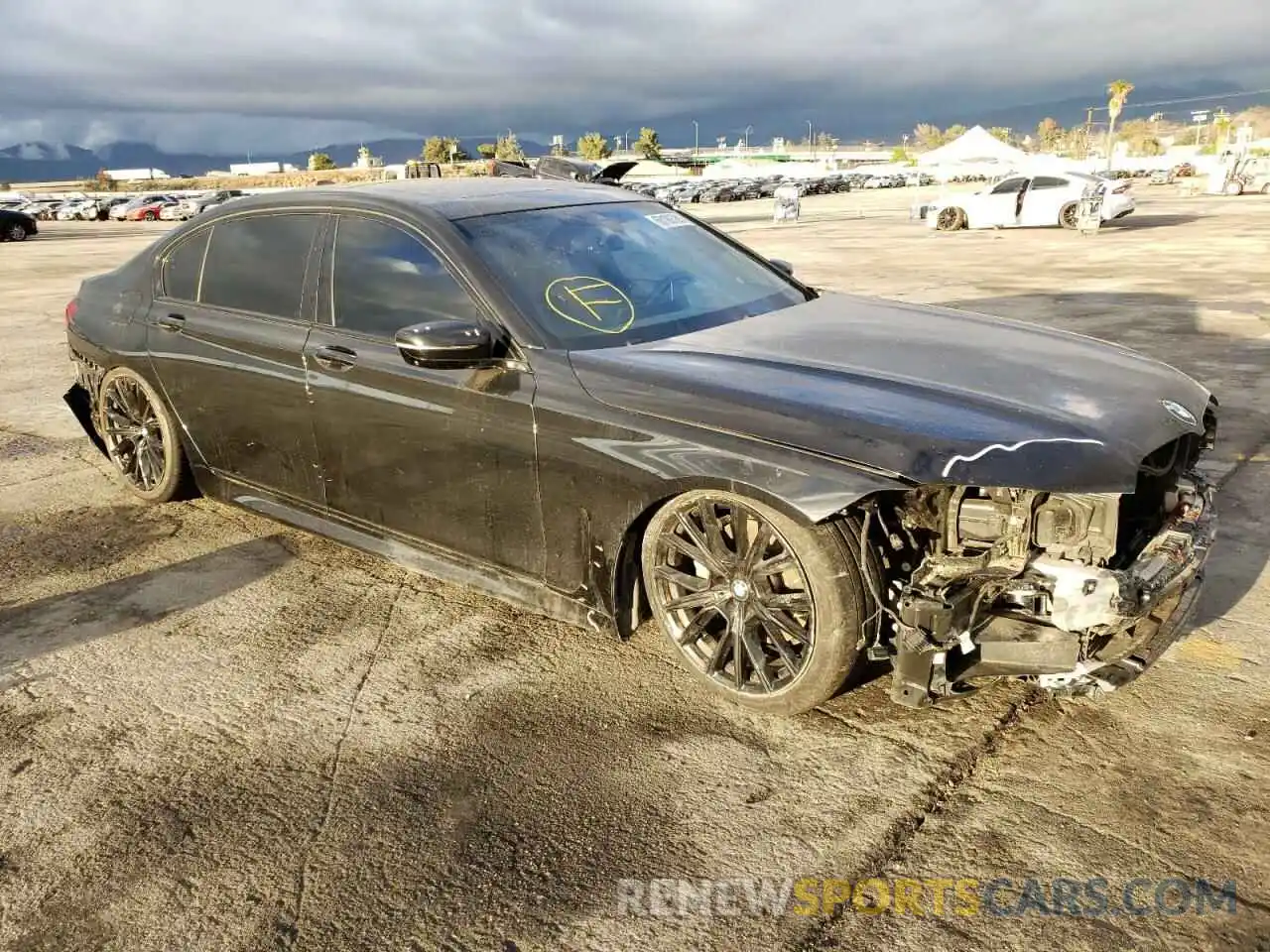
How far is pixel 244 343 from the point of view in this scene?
13.6 ft

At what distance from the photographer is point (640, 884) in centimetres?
236

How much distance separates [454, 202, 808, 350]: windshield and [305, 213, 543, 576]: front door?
0.72ft

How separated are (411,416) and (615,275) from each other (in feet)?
3.16

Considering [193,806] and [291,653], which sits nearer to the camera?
[193,806]

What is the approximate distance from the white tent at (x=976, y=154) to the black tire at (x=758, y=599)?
3119cm

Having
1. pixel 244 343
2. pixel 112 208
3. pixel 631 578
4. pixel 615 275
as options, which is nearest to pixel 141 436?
pixel 244 343

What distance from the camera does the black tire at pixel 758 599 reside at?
2.75 m

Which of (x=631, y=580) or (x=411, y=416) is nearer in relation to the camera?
(x=631, y=580)

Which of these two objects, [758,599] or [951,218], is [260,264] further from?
[951,218]

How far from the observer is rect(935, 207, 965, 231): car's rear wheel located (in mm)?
25547

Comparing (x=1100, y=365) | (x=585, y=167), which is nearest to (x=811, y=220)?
(x=585, y=167)

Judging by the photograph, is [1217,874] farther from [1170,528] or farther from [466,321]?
[466,321]

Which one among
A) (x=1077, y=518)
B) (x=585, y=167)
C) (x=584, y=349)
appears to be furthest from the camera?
(x=585, y=167)

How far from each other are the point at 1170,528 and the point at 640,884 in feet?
6.45
